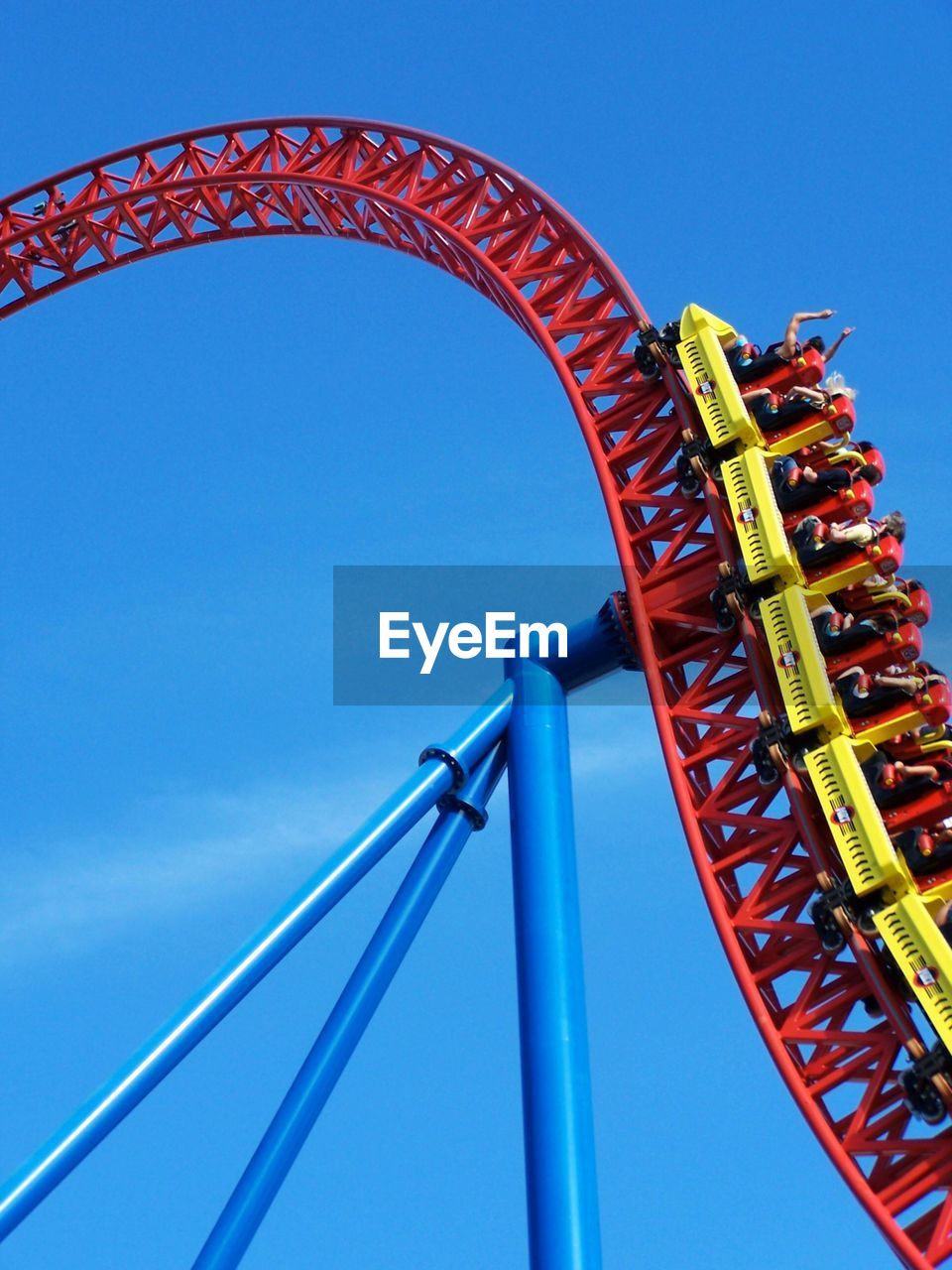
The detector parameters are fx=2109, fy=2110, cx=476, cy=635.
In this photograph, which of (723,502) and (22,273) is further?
(22,273)

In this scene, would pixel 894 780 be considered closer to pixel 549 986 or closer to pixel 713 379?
pixel 549 986

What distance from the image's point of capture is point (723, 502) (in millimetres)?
11867

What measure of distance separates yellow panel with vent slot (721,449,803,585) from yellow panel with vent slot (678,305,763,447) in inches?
7.4

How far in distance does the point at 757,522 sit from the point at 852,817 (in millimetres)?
1860

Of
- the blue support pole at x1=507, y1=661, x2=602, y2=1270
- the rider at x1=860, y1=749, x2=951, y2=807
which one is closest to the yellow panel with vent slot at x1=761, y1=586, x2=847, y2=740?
the rider at x1=860, y1=749, x2=951, y2=807

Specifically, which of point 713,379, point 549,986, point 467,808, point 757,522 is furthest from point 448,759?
point 713,379

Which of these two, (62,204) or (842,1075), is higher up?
(62,204)

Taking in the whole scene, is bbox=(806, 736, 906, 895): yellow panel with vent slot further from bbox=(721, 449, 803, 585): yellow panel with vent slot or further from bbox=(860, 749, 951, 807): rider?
bbox=(721, 449, 803, 585): yellow panel with vent slot

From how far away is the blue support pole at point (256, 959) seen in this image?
910 cm

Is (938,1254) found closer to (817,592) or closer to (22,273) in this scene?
(817,592)

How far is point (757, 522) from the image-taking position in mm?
11547

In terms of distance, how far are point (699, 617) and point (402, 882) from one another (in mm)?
2178

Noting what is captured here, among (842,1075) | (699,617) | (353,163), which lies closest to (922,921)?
(842,1075)

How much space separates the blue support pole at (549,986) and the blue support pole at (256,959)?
28 cm
